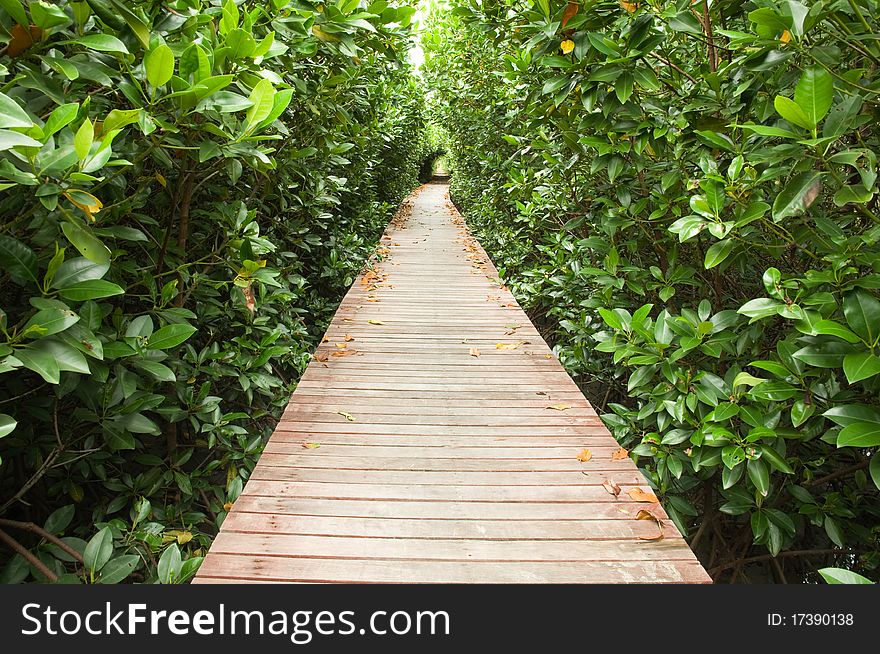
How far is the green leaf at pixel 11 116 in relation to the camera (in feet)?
3.27

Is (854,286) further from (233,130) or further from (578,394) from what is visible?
(233,130)

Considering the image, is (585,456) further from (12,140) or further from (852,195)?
(12,140)

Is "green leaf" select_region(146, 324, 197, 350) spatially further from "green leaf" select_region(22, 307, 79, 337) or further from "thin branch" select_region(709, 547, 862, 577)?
"thin branch" select_region(709, 547, 862, 577)

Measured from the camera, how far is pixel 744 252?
1.97 meters

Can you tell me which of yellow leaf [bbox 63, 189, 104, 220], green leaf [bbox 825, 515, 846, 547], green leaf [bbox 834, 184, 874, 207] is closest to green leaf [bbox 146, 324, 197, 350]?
yellow leaf [bbox 63, 189, 104, 220]

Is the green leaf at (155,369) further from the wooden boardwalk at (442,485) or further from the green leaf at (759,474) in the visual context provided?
the green leaf at (759,474)

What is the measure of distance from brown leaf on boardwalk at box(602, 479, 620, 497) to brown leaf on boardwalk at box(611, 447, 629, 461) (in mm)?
190

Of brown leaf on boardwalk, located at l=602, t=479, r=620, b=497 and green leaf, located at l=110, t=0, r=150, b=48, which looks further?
brown leaf on boardwalk, located at l=602, t=479, r=620, b=497

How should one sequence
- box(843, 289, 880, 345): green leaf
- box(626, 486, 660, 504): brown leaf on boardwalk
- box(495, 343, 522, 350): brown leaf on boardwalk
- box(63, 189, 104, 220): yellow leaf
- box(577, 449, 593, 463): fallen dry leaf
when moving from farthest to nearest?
1. box(495, 343, 522, 350): brown leaf on boardwalk
2. box(577, 449, 593, 463): fallen dry leaf
3. box(626, 486, 660, 504): brown leaf on boardwalk
4. box(843, 289, 880, 345): green leaf
5. box(63, 189, 104, 220): yellow leaf

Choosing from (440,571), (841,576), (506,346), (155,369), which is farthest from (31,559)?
(506,346)

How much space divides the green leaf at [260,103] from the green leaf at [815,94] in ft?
5.12

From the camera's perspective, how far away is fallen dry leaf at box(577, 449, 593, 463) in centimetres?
233

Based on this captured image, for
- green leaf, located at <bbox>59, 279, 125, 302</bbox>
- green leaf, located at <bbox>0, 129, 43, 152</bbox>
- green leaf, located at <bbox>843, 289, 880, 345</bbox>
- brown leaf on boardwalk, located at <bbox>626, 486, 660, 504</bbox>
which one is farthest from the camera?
brown leaf on boardwalk, located at <bbox>626, 486, 660, 504</bbox>

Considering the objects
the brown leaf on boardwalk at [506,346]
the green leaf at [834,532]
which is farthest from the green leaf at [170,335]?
the brown leaf on boardwalk at [506,346]
